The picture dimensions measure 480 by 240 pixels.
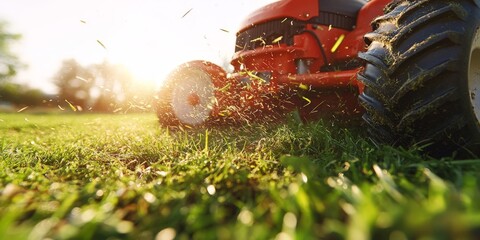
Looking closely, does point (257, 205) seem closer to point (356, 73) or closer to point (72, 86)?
point (356, 73)

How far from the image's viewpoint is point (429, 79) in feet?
5.98

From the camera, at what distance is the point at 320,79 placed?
288 centimetres

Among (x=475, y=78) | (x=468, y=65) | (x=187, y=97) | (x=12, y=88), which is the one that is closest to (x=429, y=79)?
(x=468, y=65)

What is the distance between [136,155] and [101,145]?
2.30 feet

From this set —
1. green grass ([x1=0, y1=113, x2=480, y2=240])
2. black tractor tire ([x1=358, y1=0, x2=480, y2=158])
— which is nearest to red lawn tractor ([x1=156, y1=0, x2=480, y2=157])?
black tractor tire ([x1=358, y1=0, x2=480, y2=158])

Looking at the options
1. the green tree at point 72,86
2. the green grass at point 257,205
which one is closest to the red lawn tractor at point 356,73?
the green grass at point 257,205

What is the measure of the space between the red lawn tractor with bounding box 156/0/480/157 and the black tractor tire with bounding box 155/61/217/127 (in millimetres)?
10

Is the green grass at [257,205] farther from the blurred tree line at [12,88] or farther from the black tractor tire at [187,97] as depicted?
the blurred tree line at [12,88]

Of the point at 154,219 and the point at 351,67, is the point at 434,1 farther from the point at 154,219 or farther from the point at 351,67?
the point at 154,219

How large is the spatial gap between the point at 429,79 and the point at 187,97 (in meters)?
2.63

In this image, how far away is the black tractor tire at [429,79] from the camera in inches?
71.1

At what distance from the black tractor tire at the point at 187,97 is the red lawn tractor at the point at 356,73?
0.01m

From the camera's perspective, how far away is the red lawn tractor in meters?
1.83

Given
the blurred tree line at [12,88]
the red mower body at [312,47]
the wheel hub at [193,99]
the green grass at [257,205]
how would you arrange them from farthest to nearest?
1. the blurred tree line at [12,88]
2. the wheel hub at [193,99]
3. the red mower body at [312,47]
4. the green grass at [257,205]
